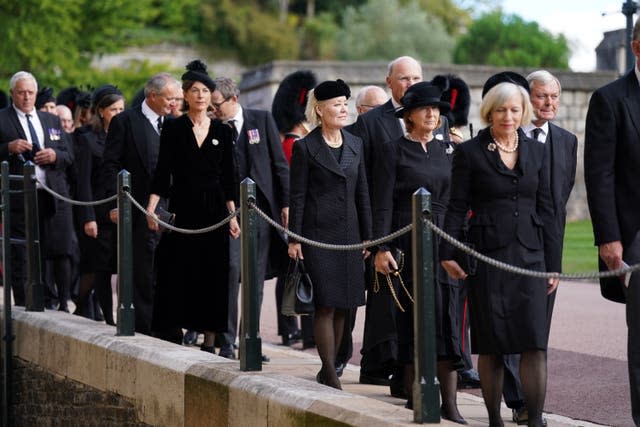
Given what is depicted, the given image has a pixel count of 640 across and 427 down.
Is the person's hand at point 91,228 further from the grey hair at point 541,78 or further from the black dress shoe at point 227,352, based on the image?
the grey hair at point 541,78

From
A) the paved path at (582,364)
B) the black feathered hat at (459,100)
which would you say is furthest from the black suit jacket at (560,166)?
the black feathered hat at (459,100)

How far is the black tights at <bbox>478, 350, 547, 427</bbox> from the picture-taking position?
7.44 metres

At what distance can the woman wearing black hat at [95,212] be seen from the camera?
12188mm

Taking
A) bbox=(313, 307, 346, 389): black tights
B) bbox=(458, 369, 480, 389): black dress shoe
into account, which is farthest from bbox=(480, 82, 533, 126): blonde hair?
bbox=(458, 369, 480, 389): black dress shoe

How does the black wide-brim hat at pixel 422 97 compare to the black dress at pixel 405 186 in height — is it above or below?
above

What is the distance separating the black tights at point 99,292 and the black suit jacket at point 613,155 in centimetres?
555

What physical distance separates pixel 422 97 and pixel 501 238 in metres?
1.30

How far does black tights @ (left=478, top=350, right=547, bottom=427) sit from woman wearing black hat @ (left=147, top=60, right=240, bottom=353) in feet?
10.5

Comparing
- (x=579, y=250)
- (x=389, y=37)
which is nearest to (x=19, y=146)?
(x=579, y=250)

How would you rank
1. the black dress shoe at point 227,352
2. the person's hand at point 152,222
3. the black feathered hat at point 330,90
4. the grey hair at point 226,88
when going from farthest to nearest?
1. the grey hair at point 226,88
2. the black dress shoe at point 227,352
3. the person's hand at point 152,222
4. the black feathered hat at point 330,90

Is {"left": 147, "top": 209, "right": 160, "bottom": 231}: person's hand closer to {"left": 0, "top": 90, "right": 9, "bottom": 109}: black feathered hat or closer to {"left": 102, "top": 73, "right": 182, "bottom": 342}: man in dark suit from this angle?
{"left": 102, "top": 73, "right": 182, "bottom": 342}: man in dark suit

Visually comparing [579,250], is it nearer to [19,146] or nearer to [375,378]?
[19,146]

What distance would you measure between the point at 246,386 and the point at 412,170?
1.53 m

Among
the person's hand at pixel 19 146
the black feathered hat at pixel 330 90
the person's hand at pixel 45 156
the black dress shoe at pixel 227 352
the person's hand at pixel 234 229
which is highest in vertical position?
the black feathered hat at pixel 330 90
